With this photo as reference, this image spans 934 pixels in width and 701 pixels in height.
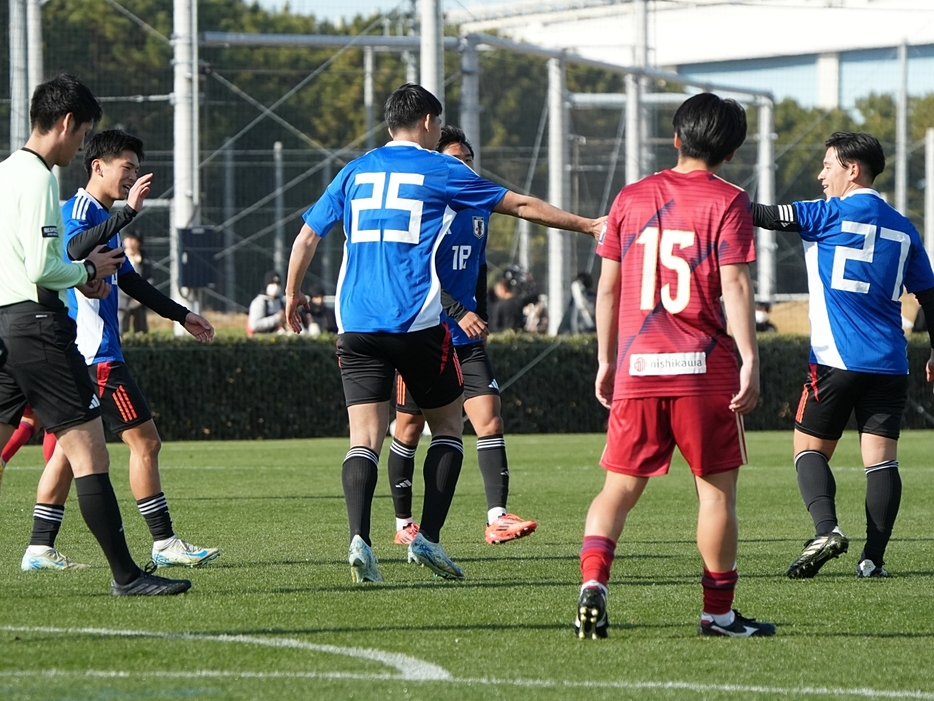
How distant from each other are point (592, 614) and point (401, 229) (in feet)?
7.29

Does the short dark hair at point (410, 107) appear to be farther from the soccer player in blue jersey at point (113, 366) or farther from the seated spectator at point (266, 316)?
the seated spectator at point (266, 316)

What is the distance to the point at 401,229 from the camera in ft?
22.6

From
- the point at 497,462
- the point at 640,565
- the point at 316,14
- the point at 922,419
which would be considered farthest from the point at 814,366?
the point at 316,14

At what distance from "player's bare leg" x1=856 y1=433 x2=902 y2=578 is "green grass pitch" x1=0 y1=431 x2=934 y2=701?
214 millimetres

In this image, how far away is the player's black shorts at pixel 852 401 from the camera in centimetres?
746

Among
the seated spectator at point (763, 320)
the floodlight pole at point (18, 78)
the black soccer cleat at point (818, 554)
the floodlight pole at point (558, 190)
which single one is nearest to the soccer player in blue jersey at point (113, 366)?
the black soccer cleat at point (818, 554)

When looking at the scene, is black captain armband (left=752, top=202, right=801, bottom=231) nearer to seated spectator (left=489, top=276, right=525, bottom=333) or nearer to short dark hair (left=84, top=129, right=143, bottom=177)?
short dark hair (left=84, top=129, right=143, bottom=177)

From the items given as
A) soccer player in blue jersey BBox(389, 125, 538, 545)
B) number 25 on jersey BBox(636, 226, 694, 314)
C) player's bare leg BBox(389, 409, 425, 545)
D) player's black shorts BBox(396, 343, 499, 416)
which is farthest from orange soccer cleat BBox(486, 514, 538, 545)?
number 25 on jersey BBox(636, 226, 694, 314)

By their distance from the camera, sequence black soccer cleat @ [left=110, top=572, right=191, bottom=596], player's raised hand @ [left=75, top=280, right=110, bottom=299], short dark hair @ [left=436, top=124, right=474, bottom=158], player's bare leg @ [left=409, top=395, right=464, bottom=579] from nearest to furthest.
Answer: player's raised hand @ [left=75, top=280, right=110, bottom=299] < black soccer cleat @ [left=110, top=572, right=191, bottom=596] < player's bare leg @ [left=409, top=395, right=464, bottom=579] < short dark hair @ [left=436, top=124, right=474, bottom=158]

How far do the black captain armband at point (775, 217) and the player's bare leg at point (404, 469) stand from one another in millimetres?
2398

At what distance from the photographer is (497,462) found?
8.87 m

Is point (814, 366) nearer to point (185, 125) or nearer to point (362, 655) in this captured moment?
point (362, 655)

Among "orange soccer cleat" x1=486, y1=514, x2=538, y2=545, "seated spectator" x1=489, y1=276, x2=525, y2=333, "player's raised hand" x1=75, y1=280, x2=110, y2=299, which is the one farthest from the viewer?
"seated spectator" x1=489, y1=276, x2=525, y2=333

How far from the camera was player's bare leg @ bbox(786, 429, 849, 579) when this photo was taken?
23.6 feet
